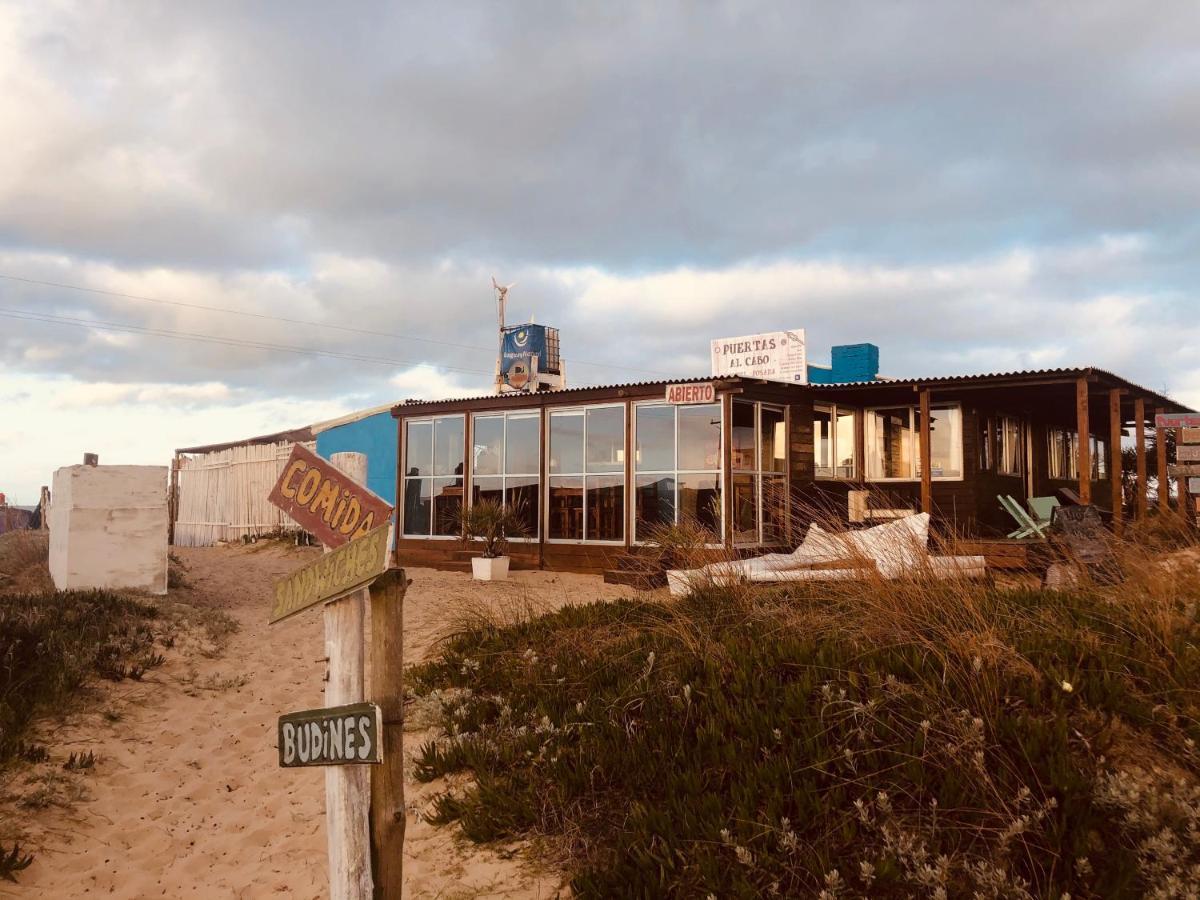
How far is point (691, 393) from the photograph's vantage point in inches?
545

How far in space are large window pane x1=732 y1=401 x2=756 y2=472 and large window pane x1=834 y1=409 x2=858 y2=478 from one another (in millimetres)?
2663

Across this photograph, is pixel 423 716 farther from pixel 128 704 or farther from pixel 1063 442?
pixel 1063 442

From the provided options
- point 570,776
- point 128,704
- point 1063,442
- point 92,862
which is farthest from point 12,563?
point 1063,442

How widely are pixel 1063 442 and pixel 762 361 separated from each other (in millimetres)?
8076

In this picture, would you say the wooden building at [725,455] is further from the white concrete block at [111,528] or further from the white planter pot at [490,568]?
the white concrete block at [111,528]

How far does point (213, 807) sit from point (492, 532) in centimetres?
921

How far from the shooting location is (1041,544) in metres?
12.0

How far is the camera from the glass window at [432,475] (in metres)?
16.9

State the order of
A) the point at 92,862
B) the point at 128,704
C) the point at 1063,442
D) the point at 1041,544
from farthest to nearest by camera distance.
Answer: the point at 1063,442, the point at 1041,544, the point at 128,704, the point at 92,862

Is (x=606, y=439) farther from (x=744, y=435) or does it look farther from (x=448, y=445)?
(x=448, y=445)

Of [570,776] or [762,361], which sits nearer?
[570,776]

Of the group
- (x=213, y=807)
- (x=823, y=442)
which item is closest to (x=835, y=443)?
(x=823, y=442)

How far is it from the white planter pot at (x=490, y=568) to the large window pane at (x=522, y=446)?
1940mm

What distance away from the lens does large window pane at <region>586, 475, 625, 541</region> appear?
1469cm
